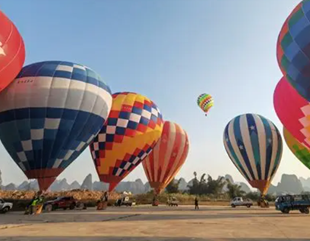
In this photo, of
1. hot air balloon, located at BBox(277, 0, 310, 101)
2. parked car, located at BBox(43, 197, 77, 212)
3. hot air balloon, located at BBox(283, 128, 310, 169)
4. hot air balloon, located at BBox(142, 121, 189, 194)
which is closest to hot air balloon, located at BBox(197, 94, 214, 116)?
hot air balloon, located at BBox(142, 121, 189, 194)

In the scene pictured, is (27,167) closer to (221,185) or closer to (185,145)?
(185,145)

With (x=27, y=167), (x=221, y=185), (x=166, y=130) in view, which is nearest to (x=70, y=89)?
(x=27, y=167)

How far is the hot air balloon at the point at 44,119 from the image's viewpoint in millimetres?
20062

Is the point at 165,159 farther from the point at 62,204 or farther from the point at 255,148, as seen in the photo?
the point at 62,204

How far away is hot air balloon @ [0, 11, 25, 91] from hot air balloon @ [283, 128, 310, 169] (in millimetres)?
24865

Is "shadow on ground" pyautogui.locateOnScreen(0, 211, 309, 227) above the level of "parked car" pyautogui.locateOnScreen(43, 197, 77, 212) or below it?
below

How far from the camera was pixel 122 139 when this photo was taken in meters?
26.2

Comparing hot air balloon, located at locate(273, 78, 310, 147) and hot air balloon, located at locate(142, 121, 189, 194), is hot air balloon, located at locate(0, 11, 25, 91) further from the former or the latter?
hot air balloon, located at locate(142, 121, 189, 194)

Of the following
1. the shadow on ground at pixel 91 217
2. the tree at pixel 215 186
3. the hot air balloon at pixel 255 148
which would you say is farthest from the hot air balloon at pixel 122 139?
the tree at pixel 215 186

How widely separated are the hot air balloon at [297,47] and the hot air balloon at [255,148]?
1588cm

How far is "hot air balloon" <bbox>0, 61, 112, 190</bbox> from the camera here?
790 inches

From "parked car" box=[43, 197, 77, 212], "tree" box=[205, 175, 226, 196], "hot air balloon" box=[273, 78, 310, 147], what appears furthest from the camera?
"tree" box=[205, 175, 226, 196]

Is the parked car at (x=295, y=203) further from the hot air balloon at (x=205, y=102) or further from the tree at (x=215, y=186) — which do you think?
the tree at (x=215, y=186)

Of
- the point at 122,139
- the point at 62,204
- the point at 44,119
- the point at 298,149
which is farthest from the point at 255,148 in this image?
the point at 44,119
